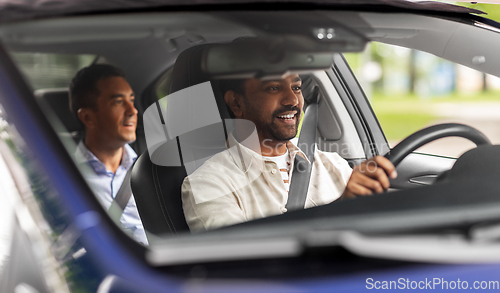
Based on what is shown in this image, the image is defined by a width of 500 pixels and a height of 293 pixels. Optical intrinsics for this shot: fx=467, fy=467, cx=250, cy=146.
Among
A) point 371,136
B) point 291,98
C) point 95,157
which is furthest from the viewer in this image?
point 371,136

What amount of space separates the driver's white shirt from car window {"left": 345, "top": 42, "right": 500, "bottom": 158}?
30 centimetres

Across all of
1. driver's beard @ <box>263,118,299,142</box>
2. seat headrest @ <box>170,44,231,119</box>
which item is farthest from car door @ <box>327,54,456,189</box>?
seat headrest @ <box>170,44,231,119</box>

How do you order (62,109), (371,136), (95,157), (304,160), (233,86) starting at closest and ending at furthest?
(62,109) < (95,157) < (233,86) < (304,160) < (371,136)

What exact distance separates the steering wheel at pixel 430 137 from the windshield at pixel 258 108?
2 cm

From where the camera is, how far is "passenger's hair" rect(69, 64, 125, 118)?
4.44 feet

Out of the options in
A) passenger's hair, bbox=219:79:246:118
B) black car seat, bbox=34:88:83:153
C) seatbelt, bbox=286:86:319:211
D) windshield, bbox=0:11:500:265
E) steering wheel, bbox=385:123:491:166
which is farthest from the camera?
steering wheel, bbox=385:123:491:166

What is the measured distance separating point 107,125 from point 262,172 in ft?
1.79

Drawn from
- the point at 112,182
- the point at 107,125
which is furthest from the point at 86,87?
the point at 112,182

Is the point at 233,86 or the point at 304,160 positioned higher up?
the point at 233,86

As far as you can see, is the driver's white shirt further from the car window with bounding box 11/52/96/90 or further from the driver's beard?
the car window with bounding box 11/52/96/90

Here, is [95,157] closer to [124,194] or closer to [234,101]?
[124,194]

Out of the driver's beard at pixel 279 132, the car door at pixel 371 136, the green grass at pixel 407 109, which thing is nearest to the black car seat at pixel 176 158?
the driver's beard at pixel 279 132

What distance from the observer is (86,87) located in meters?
1.45

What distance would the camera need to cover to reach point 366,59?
1.55 metres
